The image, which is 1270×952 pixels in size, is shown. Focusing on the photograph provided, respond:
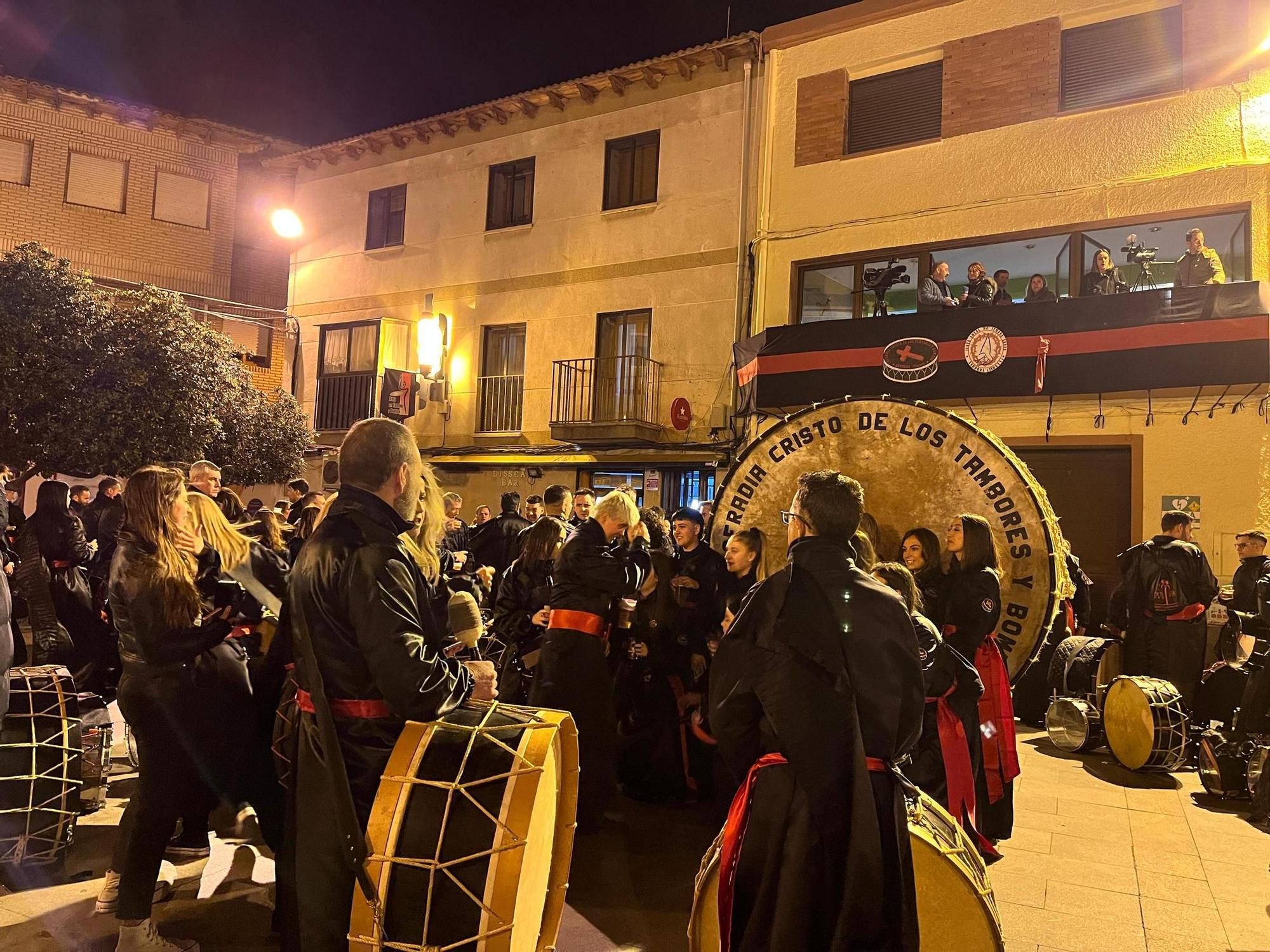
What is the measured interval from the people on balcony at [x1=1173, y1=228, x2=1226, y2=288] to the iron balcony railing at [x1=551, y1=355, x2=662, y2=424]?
7.87 meters

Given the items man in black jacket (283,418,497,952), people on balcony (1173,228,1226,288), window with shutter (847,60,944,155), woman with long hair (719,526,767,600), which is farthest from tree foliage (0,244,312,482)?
people on balcony (1173,228,1226,288)

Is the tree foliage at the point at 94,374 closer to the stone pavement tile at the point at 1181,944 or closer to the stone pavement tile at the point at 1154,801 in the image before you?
the stone pavement tile at the point at 1154,801

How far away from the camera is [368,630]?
2.76 meters

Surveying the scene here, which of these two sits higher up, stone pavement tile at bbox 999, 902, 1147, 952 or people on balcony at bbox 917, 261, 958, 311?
people on balcony at bbox 917, 261, 958, 311

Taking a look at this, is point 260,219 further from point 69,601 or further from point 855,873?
point 855,873

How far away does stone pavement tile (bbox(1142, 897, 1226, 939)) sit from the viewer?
4.24 metres

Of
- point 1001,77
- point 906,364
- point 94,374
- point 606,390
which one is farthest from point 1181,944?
point 94,374

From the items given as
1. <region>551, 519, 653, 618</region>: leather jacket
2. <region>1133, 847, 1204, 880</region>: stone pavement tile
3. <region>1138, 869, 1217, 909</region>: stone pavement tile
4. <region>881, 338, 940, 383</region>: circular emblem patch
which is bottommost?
<region>1133, 847, 1204, 880</region>: stone pavement tile

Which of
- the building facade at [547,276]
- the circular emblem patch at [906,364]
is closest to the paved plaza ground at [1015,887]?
the circular emblem patch at [906,364]

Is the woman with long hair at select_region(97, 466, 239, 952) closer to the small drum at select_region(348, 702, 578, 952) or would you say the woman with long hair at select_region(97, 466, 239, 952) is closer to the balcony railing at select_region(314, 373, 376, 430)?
the small drum at select_region(348, 702, 578, 952)

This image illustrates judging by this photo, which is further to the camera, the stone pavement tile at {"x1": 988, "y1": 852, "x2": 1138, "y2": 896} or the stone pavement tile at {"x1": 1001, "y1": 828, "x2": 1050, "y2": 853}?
the stone pavement tile at {"x1": 1001, "y1": 828, "x2": 1050, "y2": 853}

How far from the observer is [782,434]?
18.3ft

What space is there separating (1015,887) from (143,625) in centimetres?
445

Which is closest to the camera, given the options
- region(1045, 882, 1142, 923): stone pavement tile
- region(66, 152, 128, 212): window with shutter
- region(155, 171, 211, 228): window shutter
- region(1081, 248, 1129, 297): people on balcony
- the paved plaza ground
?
the paved plaza ground
